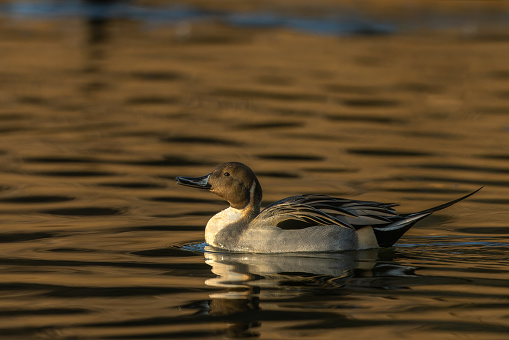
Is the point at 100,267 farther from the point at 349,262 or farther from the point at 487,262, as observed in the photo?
the point at 487,262

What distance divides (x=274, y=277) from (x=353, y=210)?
1.12 meters

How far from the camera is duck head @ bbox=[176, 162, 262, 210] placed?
848cm

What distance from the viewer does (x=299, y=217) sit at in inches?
318

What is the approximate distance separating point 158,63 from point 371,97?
5567 millimetres

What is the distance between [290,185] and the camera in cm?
1071

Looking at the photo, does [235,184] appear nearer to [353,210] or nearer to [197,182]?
[197,182]

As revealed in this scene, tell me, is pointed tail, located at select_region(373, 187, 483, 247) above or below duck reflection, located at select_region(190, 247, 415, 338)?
above

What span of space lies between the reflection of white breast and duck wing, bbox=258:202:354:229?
0.41 m

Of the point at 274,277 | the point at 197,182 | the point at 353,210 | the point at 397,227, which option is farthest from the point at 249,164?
the point at 274,277

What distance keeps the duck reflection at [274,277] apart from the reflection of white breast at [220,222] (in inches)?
4.1

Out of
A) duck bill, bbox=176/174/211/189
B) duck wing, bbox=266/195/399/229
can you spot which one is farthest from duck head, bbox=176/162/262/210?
duck wing, bbox=266/195/399/229

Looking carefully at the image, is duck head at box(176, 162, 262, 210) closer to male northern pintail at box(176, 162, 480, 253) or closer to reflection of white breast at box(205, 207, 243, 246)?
reflection of white breast at box(205, 207, 243, 246)

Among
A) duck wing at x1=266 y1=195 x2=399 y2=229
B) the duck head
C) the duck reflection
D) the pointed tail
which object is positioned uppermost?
the duck head

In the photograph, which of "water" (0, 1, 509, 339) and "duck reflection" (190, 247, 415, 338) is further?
"water" (0, 1, 509, 339)
